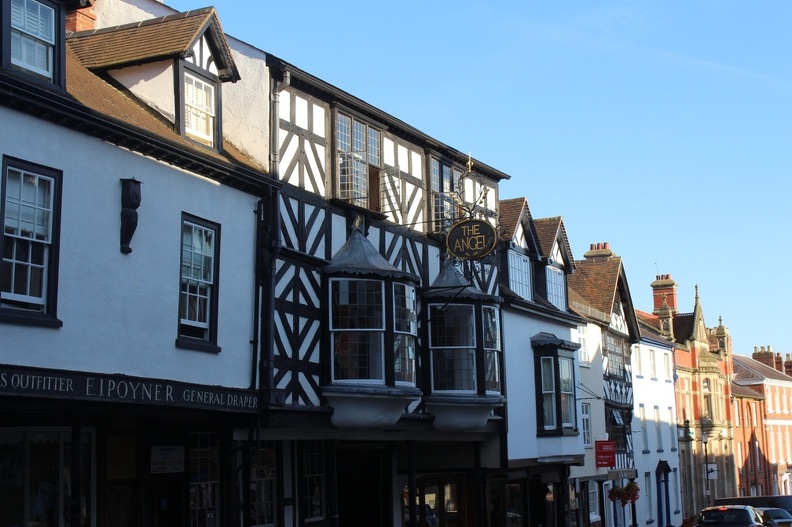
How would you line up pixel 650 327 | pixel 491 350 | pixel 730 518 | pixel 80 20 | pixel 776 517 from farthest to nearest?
pixel 650 327
pixel 776 517
pixel 730 518
pixel 491 350
pixel 80 20

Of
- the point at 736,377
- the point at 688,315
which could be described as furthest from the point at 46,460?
the point at 736,377

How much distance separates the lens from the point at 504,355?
2661cm

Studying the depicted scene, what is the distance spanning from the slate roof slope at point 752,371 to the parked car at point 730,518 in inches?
1997

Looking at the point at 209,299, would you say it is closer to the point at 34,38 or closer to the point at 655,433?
the point at 34,38

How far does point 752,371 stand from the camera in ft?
247

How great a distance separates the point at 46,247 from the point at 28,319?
1070mm

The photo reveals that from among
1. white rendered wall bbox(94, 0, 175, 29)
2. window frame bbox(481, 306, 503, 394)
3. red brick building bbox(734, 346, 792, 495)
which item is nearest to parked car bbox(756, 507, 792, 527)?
window frame bbox(481, 306, 503, 394)

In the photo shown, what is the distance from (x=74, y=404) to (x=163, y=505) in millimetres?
4597

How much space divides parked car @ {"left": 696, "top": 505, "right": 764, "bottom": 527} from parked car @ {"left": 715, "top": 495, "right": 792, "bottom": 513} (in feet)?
24.3

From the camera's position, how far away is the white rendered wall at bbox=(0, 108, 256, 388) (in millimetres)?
13234

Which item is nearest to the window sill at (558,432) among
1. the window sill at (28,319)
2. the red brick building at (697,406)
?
the window sill at (28,319)

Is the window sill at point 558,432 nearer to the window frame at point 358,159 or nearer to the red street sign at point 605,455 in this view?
the red street sign at point 605,455

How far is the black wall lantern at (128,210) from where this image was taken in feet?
47.5

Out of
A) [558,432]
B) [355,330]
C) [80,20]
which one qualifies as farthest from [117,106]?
[558,432]
